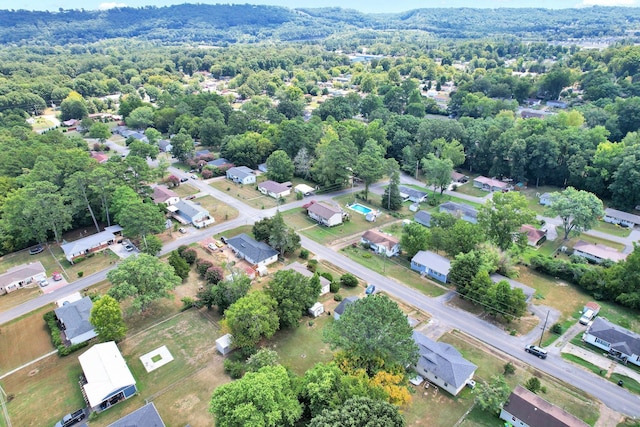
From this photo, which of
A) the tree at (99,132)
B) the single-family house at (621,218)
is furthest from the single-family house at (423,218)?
the tree at (99,132)

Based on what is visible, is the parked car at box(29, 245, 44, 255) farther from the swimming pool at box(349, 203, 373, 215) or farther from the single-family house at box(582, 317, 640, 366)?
the single-family house at box(582, 317, 640, 366)

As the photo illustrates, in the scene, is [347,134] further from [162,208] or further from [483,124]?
[162,208]

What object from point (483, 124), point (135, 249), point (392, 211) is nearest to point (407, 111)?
point (483, 124)

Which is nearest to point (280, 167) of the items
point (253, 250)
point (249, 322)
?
point (253, 250)

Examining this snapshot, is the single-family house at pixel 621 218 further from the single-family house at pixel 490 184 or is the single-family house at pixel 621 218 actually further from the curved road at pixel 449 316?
the curved road at pixel 449 316

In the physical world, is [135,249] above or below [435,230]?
below
